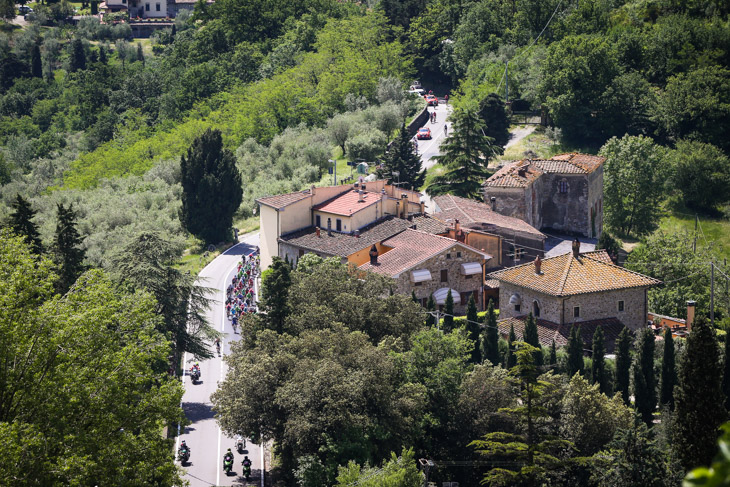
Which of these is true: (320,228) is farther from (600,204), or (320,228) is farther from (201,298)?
(600,204)

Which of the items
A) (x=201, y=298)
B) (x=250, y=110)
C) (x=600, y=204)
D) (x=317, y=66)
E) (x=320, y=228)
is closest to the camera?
(x=201, y=298)

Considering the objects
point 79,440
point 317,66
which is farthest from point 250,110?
point 79,440

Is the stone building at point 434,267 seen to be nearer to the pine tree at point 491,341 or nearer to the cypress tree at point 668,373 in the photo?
the pine tree at point 491,341

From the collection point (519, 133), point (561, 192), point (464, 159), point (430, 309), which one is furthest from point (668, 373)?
point (519, 133)

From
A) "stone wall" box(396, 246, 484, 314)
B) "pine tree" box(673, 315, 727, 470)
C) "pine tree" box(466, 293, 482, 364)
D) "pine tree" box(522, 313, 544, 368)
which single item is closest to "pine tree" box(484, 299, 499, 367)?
"pine tree" box(466, 293, 482, 364)

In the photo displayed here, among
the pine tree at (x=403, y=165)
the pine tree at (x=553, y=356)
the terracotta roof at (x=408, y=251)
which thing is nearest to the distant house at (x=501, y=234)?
the terracotta roof at (x=408, y=251)
